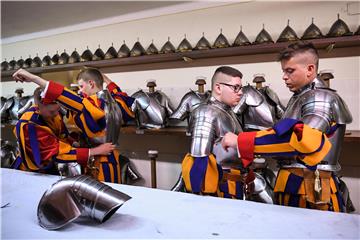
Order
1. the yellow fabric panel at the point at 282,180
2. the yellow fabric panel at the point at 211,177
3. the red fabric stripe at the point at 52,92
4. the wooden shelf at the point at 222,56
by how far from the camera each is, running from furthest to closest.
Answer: the wooden shelf at the point at 222,56 < the red fabric stripe at the point at 52,92 < the yellow fabric panel at the point at 282,180 < the yellow fabric panel at the point at 211,177

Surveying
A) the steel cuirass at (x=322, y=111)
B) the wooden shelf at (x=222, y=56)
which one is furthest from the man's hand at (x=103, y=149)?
the wooden shelf at (x=222, y=56)

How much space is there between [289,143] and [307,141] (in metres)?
0.06

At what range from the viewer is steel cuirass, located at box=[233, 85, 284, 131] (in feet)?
7.38

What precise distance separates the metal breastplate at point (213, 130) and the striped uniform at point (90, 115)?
0.65m

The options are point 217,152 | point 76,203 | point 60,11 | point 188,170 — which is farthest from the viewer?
point 60,11

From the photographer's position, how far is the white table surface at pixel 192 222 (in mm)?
729

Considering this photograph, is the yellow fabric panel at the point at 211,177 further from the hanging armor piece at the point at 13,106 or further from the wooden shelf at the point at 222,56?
the hanging armor piece at the point at 13,106

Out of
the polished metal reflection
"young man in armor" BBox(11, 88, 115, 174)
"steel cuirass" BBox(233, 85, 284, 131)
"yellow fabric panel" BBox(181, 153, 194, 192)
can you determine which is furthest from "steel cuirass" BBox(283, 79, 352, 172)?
"young man in armor" BBox(11, 88, 115, 174)

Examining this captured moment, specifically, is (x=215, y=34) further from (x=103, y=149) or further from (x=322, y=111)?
(x=322, y=111)

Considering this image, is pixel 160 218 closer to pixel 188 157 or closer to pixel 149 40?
pixel 188 157

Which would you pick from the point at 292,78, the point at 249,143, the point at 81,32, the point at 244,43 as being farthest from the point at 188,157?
the point at 81,32

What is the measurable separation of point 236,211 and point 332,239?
27 centimetres

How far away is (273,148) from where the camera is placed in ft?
3.06

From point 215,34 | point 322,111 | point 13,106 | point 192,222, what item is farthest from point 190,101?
point 13,106
